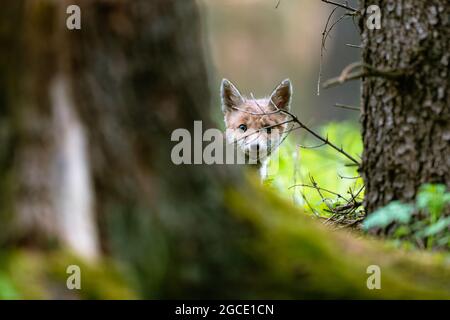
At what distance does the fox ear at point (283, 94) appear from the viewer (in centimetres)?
803

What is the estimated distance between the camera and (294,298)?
3.28 meters

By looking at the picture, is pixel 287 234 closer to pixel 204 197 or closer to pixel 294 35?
pixel 204 197

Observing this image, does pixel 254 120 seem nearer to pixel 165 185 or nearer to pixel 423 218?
pixel 423 218

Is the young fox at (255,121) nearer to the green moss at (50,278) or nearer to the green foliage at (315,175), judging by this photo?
the green foliage at (315,175)

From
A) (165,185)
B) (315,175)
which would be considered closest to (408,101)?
(165,185)

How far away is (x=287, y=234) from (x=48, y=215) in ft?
3.59

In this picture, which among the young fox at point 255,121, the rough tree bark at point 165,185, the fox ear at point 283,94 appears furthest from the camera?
the fox ear at point 283,94

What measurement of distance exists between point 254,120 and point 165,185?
5031mm

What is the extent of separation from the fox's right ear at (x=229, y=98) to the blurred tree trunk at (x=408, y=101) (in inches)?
150

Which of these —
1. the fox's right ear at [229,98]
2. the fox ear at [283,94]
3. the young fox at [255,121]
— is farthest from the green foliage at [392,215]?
the fox's right ear at [229,98]

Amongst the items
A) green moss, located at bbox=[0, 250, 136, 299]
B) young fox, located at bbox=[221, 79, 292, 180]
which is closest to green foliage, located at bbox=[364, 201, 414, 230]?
green moss, located at bbox=[0, 250, 136, 299]

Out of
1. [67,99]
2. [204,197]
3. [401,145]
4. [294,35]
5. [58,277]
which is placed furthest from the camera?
[294,35]
